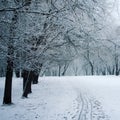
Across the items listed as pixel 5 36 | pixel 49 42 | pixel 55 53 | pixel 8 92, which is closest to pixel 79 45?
pixel 49 42

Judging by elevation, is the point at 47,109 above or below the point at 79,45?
below

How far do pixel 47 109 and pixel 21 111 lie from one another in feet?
4.45

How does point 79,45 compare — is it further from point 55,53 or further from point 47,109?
point 47,109

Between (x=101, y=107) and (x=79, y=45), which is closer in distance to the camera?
(x=101, y=107)

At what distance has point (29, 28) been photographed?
10062mm

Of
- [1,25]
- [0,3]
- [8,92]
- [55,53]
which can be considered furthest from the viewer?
[55,53]

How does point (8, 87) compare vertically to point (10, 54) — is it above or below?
below

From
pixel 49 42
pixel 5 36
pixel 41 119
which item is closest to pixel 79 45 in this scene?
pixel 49 42

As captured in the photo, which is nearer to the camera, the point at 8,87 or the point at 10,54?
the point at 10,54

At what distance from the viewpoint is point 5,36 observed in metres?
9.45

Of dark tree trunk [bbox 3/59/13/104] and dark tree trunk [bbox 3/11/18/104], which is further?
dark tree trunk [bbox 3/59/13/104]

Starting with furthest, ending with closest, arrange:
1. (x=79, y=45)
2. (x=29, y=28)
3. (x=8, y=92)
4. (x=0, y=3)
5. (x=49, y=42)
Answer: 1. (x=79, y=45)
2. (x=49, y=42)
3. (x=8, y=92)
4. (x=29, y=28)
5. (x=0, y=3)

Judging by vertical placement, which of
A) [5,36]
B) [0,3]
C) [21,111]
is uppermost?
[0,3]

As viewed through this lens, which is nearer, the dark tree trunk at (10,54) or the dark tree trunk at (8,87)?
the dark tree trunk at (10,54)
